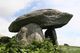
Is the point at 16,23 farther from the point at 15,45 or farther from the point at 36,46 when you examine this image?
the point at 15,45

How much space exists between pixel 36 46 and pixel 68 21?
8145mm

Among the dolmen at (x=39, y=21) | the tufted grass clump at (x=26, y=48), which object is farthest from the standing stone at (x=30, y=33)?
the tufted grass clump at (x=26, y=48)

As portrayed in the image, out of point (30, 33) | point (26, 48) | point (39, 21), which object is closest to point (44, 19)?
point (39, 21)

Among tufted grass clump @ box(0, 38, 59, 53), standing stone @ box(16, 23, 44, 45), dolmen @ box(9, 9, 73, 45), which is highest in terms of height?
dolmen @ box(9, 9, 73, 45)

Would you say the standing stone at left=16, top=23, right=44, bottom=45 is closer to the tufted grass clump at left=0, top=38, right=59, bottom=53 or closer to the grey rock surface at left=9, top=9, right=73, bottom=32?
Answer: the grey rock surface at left=9, top=9, right=73, bottom=32

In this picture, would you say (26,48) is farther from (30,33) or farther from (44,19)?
(44,19)

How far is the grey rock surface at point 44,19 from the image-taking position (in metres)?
17.8

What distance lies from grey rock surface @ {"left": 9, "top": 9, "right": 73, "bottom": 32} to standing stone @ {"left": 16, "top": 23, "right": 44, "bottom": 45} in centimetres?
45

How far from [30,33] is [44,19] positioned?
1643mm

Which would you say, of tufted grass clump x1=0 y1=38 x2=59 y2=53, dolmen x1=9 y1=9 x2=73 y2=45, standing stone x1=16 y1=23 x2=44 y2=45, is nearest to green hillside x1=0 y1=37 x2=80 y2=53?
tufted grass clump x1=0 y1=38 x2=59 y2=53

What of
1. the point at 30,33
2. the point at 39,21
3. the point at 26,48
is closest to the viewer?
the point at 26,48

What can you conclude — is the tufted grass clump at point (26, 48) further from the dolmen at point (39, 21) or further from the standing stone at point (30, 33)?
the dolmen at point (39, 21)

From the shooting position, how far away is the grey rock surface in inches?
700

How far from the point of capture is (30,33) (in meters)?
16.8
